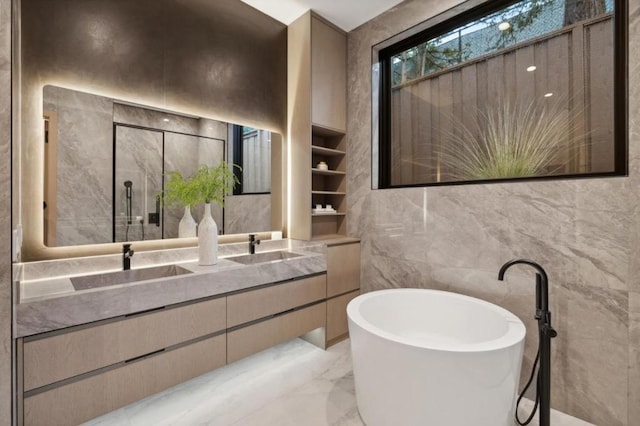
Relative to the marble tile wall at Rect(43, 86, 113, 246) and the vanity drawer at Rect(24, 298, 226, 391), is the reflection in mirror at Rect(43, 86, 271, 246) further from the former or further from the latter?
the vanity drawer at Rect(24, 298, 226, 391)

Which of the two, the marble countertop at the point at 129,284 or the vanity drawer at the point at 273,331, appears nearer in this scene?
the marble countertop at the point at 129,284

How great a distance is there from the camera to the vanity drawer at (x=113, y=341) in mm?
1369

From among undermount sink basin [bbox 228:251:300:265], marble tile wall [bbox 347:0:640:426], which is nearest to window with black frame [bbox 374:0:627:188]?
marble tile wall [bbox 347:0:640:426]

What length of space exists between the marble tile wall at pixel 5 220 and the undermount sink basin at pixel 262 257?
1.30 meters

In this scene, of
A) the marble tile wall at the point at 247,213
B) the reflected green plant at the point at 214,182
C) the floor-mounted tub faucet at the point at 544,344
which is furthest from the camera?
the marble tile wall at the point at 247,213

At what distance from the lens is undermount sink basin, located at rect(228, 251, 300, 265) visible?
8.09 ft

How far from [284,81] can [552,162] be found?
7.52ft

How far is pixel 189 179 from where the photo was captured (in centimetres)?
236

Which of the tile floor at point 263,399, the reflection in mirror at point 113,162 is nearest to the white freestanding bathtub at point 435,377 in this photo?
the tile floor at point 263,399

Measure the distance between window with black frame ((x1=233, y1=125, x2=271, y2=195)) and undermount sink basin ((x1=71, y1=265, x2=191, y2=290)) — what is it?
0.82 meters

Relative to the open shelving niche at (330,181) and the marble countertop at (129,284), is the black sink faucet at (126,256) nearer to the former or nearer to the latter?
the marble countertop at (129,284)

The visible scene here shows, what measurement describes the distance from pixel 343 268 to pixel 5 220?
220cm

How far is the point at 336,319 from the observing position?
9.00 feet

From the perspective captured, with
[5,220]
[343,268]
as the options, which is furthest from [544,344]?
[5,220]
